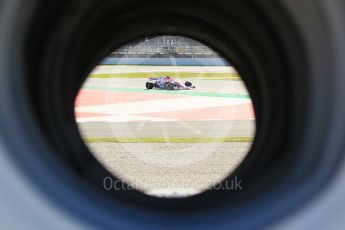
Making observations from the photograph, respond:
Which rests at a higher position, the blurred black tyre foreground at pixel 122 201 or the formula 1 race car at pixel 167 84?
the formula 1 race car at pixel 167 84

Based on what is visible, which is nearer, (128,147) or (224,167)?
(224,167)

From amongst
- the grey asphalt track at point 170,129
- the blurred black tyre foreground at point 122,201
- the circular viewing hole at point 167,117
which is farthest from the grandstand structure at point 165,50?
the blurred black tyre foreground at point 122,201

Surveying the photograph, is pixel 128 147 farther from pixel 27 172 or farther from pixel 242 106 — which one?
pixel 27 172

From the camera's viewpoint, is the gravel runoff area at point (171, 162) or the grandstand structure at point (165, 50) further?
the grandstand structure at point (165, 50)

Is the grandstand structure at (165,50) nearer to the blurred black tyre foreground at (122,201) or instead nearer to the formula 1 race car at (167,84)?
the formula 1 race car at (167,84)

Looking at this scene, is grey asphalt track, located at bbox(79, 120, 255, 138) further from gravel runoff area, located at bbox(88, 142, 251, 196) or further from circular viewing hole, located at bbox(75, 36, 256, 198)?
gravel runoff area, located at bbox(88, 142, 251, 196)

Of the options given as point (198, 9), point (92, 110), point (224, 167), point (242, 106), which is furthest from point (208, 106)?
point (198, 9)

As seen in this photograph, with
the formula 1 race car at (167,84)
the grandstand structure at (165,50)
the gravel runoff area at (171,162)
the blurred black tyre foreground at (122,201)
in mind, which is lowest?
the blurred black tyre foreground at (122,201)

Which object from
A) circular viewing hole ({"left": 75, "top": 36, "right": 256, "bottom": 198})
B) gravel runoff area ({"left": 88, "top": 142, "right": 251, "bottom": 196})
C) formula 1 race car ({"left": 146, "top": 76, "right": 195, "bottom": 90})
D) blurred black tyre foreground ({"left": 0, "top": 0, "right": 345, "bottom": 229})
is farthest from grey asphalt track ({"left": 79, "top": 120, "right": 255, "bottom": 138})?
blurred black tyre foreground ({"left": 0, "top": 0, "right": 345, "bottom": 229})

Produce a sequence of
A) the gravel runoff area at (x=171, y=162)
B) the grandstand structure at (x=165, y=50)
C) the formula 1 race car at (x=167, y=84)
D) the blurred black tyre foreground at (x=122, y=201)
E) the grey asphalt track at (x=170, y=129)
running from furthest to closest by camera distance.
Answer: the grandstand structure at (x=165, y=50) < the formula 1 race car at (x=167, y=84) < the grey asphalt track at (x=170, y=129) < the gravel runoff area at (x=171, y=162) < the blurred black tyre foreground at (x=122, y=201)
